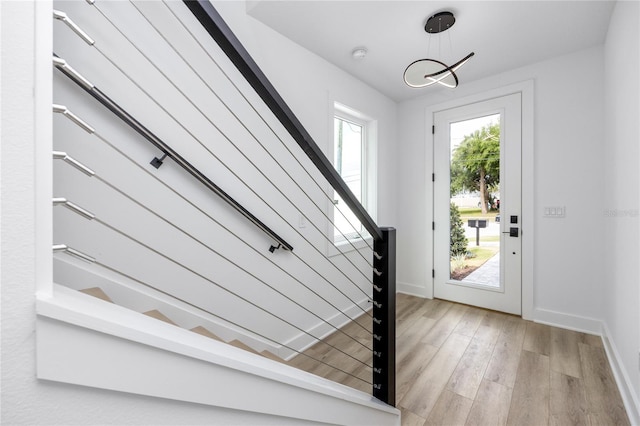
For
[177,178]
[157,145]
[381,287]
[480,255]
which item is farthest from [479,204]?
[157,145]

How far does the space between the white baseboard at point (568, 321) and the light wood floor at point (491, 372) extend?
0.08 m

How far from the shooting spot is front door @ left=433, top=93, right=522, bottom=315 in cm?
289

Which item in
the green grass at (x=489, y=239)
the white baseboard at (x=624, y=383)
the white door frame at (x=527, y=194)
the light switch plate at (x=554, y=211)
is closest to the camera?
the white baseboard at (x=624, y=383)

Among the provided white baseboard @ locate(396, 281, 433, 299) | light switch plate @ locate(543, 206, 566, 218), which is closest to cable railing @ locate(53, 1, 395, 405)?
white baseboard @ locate(396, 281, 433, 299)

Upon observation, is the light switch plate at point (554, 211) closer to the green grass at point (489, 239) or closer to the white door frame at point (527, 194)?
the white door frame at point (527, 194)

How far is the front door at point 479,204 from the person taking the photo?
9.48 ft

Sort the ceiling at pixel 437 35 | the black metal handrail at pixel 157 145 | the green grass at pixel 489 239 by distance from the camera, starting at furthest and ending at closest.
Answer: the green grass at pixel 489 239, the ceiling at pixel 437 35, the black metal handrail at pixel 157 145

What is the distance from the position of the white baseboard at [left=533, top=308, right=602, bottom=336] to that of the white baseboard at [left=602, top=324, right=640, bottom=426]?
284mm

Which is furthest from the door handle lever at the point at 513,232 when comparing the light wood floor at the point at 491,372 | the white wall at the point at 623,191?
the light wood floor at the point at 491,372

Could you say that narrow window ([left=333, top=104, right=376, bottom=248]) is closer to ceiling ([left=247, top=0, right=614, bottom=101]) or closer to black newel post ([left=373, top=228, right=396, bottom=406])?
A: ceiling ([left=247, top=0, right=614, bottom=101])

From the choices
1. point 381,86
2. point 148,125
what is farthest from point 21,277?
point 381,86

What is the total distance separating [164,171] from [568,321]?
3.65m

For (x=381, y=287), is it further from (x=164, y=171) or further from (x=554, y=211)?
(x=554, y=211)

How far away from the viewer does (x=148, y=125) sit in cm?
146
